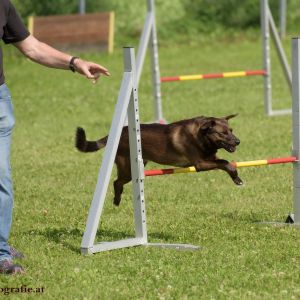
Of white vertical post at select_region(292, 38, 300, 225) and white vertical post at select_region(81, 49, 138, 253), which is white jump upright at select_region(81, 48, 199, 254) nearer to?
white vertical post at select_region(81, 49, 138, 253)

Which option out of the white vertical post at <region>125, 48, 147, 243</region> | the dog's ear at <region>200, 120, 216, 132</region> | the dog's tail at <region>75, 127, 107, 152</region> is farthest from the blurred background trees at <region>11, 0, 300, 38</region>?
the white vertical post at <region>125, 48, 147, 243</region>

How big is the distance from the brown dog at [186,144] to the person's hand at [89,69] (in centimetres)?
156

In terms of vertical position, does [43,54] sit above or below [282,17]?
above

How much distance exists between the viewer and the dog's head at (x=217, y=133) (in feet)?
25.7

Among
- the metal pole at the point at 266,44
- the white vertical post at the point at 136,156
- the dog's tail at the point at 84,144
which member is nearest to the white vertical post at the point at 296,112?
the white vertical post at the point at 136,156

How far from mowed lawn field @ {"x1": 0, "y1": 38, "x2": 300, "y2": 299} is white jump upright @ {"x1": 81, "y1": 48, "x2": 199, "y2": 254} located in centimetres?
11

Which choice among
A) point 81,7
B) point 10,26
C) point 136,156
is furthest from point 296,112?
point 81,7

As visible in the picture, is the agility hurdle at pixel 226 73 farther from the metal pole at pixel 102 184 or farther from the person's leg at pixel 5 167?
the person's leg at pixel 5 167

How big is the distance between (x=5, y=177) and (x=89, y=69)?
86cm

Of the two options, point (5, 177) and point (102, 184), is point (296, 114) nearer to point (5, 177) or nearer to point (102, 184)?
point (102, 184)

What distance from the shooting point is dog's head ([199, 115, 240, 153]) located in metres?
7.84

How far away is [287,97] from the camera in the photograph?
17922 millimetres

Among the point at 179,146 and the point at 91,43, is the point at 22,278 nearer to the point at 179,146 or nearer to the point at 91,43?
the point at 179,146

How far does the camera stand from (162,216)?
848cm
